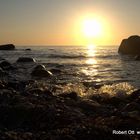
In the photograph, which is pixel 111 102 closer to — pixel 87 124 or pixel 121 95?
pixel 121 95

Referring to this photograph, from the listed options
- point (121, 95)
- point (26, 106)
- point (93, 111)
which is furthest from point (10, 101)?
point (121, 95)

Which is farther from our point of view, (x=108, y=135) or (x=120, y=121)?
(x=120, y=121)

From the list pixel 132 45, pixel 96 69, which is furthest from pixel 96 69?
pixel 132 45

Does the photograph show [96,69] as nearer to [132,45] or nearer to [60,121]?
[60,121]

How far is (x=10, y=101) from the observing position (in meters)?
11.1

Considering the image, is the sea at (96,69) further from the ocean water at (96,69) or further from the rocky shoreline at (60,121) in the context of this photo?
the rocky shoreline at (60,121)

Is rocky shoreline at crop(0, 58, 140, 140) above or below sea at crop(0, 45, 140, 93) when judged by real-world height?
above

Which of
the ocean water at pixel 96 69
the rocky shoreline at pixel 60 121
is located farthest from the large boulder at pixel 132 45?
the rocky shoreline at pixel 60 121

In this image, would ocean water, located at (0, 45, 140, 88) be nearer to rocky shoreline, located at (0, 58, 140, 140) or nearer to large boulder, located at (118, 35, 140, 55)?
rocky shoreline, located at (0, 58, 140, 140)

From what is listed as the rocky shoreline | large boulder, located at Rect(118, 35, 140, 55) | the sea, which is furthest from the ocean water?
large boulder, located at Rect(118, 35, 140, 55)

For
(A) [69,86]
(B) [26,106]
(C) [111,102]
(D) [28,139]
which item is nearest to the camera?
(D) [28,139]

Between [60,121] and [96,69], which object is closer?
[60,121]

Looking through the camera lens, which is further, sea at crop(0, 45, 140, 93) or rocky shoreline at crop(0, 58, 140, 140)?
sea at crop(0, 45, 140, 93)

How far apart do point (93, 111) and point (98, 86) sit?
8087 mm
